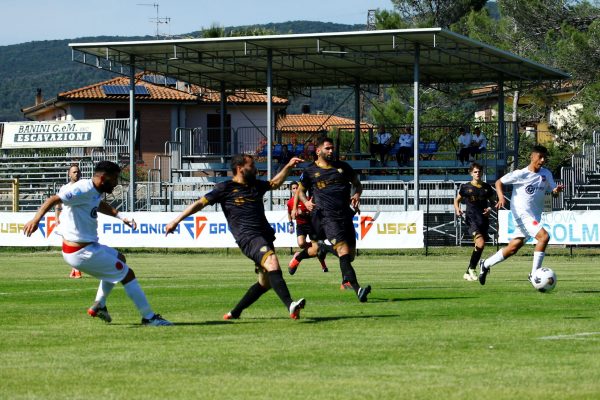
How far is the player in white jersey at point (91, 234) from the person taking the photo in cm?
1291

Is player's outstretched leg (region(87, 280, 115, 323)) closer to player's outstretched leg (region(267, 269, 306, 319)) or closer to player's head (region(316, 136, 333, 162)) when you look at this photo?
player's outstretched leg (region(267, 269, 306, 319))

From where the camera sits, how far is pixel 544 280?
1659 centimetres

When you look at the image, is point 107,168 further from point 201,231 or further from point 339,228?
point 201,231

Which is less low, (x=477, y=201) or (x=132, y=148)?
(x=132, y=148)

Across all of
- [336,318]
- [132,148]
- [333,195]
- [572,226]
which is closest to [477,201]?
[333,195]

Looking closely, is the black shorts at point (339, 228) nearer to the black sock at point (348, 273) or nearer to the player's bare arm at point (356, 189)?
the black sock at point (348, 273)

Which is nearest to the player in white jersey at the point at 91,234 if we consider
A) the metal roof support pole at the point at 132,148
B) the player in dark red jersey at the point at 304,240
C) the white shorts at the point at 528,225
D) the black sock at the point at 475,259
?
the white shorts at the point at 528,225

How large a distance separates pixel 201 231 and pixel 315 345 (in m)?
24.7

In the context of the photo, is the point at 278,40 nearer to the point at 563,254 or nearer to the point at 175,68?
the point at 175,68

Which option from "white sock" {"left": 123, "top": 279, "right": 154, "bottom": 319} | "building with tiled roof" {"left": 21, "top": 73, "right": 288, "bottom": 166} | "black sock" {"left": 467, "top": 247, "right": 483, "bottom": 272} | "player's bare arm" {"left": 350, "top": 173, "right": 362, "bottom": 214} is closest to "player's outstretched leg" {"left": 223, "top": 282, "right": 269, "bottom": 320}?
"white sock" {"left": 123, "top": 279, "right": 154, "bottom": 319}

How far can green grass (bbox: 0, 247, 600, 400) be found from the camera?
855 cm

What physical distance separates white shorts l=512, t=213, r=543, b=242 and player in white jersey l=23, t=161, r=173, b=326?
706 cm

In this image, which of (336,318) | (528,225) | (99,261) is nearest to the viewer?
(99,261)

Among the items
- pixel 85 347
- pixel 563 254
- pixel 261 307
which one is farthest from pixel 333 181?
pixel 563 254
